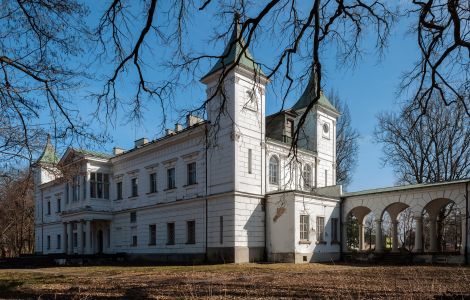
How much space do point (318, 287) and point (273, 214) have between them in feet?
56.7

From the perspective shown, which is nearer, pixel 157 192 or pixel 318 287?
pixel 318 287

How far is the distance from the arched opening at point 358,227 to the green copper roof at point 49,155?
80.2 feet

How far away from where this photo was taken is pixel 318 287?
11852mm

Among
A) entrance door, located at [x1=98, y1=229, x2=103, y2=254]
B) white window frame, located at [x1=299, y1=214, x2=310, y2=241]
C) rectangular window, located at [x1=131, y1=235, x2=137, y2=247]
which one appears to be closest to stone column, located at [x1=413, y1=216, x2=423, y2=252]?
white window frame, located at [x1=299, y1=214, x2=310, y2=241]

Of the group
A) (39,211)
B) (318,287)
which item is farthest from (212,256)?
(39,211)

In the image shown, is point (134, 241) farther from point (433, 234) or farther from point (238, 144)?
point (433, 234)

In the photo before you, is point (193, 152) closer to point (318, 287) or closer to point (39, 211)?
point (318, 287)

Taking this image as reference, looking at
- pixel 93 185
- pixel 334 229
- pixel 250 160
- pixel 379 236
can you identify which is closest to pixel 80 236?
pixel 93 185

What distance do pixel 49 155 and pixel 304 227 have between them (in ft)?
66.9

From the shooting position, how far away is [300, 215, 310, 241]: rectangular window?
2823 centimetres

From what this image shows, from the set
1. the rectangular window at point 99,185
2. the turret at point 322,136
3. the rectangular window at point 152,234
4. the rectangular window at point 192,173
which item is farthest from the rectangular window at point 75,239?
the turret at point 322,136

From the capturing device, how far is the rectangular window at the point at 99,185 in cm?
3878

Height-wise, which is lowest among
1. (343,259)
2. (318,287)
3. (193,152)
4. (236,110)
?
(343,259)

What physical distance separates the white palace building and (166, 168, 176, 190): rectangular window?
75 mm
